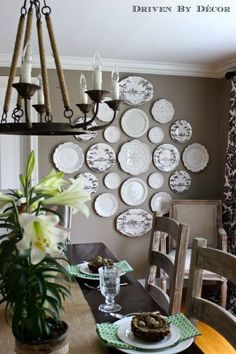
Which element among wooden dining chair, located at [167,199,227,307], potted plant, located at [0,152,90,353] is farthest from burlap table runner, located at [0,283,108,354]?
wooden dining chair, located at [167,199,227,307]

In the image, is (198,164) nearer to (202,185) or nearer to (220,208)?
(202,185)

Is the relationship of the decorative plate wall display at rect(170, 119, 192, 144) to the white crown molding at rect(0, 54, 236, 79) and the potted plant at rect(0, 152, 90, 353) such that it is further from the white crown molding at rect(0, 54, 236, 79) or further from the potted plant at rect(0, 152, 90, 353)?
the potted plant at rect(0, 152, 90, 353)

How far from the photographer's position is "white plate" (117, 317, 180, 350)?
3.89 ft

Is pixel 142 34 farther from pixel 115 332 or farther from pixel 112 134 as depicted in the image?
pixel 115 332

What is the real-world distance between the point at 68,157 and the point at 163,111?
1.10 m

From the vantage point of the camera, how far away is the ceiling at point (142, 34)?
7.70ft

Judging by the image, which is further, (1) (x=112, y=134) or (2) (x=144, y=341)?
(1) (x=112, y=134)

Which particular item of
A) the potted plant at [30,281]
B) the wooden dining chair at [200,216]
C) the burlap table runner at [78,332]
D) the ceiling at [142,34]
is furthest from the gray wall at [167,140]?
the potted plant at [30,281]

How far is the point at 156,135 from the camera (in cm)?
384

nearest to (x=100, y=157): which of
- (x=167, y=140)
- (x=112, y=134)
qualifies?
(x=112, y=134)

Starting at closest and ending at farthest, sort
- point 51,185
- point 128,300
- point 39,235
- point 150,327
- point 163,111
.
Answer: point 39,235 → point 51,185 → point 150,327 → point 128,300 → point 163,111

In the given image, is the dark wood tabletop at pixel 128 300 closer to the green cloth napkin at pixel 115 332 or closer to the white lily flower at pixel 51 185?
the green cloth napkin at pixel 115 332

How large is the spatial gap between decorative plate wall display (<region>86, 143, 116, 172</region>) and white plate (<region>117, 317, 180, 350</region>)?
2463 mm

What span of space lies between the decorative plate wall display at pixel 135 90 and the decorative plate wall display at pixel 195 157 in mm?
697
